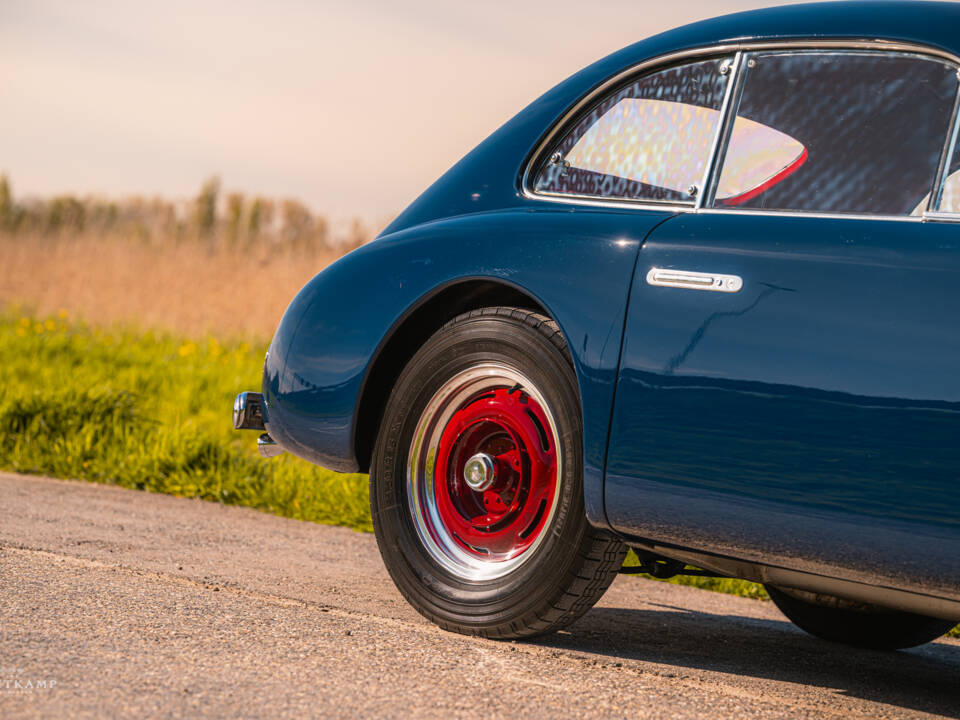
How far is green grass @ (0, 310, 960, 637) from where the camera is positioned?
5.42m

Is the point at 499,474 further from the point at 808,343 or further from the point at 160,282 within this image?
the point at 160,282

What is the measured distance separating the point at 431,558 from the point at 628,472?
2.36 feet

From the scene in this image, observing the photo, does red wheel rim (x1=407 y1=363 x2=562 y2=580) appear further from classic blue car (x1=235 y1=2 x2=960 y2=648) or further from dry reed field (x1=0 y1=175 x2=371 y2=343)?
dry reed field (x1=0 y1=175 x2=371 y2=343)

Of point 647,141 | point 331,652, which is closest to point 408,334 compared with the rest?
point 647,141

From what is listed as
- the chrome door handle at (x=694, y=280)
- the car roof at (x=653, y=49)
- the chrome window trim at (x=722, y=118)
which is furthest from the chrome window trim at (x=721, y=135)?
the chrome door handle at (x=694, y=280)

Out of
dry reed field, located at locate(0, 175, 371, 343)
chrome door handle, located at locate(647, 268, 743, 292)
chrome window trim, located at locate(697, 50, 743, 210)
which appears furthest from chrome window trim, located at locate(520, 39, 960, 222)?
dry reed field, located at locate(0, 175, 371, 343)

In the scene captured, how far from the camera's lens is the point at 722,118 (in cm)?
291

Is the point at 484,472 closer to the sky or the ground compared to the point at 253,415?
closer to the sky

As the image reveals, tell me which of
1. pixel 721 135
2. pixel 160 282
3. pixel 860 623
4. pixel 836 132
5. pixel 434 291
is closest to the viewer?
pixel 836 132

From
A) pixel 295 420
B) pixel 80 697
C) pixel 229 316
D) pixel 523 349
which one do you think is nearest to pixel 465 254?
pixel 523 349

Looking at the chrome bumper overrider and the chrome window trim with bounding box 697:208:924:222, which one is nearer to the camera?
the chrome window trim with bounding box 697:208:924:222

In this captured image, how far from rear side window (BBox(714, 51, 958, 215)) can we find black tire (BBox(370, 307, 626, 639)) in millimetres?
663

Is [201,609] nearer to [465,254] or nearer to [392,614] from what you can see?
[392,614]

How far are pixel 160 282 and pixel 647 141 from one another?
10149mm
